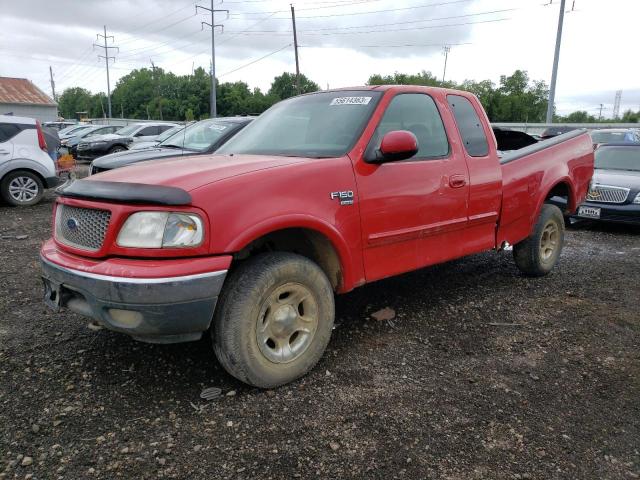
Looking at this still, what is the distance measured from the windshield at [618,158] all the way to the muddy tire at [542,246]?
5.01 metres

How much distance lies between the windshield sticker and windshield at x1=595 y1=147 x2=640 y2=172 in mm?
7772

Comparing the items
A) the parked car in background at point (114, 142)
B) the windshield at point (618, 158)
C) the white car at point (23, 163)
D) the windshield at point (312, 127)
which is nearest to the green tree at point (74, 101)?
the parked car in background at point (114, 142)

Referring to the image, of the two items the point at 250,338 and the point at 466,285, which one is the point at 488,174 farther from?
the point at 250,338

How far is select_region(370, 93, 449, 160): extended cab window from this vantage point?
12.3ft

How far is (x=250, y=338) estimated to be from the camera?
9.39 ft

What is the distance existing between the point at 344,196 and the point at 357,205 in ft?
0.42

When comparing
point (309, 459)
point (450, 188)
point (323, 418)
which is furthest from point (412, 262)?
point (309, 459)

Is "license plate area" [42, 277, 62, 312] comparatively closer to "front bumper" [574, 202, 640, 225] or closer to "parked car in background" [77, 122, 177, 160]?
"front bumper" [574, 202, 640, 225]

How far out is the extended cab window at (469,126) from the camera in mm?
4301

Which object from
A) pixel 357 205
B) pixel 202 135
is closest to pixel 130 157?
pixel 202 135

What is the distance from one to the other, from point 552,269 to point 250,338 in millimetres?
4377

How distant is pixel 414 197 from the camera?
3.68 metres

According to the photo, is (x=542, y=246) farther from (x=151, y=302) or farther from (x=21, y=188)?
(x=21, y=188)

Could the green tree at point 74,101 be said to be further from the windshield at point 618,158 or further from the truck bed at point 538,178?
the truck bed at point 538,178
